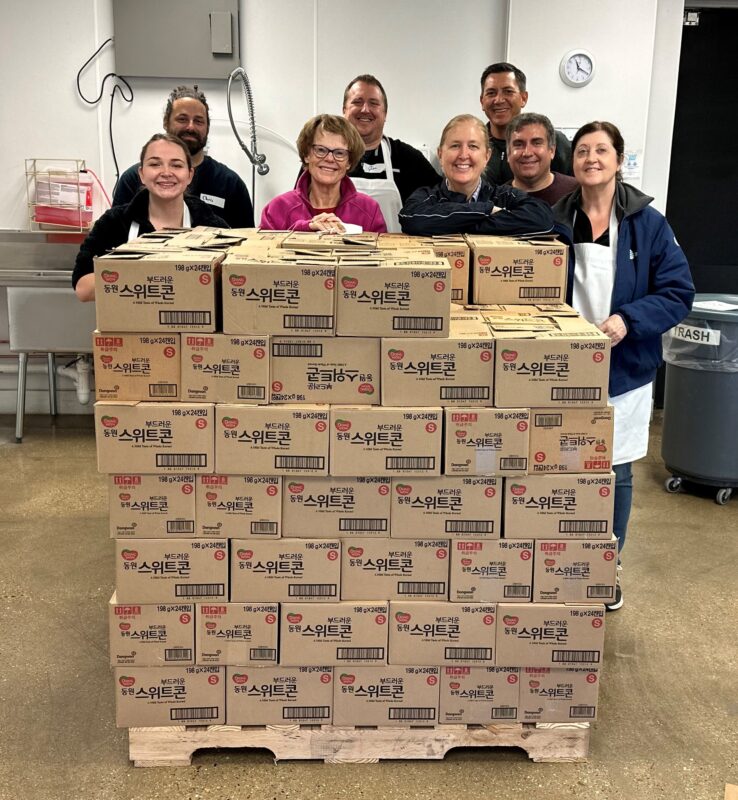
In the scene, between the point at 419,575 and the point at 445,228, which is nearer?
the point at 419,575

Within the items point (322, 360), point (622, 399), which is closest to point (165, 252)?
point (322, 360)

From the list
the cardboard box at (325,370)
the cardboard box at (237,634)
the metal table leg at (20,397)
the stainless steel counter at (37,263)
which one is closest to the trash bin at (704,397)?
the cardboard box at (325,370)

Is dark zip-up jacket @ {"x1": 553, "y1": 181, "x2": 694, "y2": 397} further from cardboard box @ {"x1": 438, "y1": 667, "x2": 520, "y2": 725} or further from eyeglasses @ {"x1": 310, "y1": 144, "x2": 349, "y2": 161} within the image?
cardboard box @ {"x1": 438, "y1": 667, "x2": 520, "y2": 725}

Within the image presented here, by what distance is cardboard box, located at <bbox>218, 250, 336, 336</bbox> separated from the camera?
192cm

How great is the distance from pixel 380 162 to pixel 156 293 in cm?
165

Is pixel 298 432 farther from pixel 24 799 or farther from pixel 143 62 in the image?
pixel 143 62

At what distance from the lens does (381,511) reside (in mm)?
2004

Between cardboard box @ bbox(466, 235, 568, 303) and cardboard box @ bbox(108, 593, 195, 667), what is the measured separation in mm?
1061

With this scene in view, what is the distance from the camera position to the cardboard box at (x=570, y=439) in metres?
1.98

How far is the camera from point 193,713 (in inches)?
82.5

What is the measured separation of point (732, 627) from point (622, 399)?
818 mm

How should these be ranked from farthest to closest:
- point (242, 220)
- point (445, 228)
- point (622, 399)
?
point (242, 220)
point (622, 399)
point (445, 228)

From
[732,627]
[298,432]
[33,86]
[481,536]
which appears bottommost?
[732,627]

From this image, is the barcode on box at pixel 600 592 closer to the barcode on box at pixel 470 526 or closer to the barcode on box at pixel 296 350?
the barcode on box at pixel 470 526
